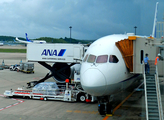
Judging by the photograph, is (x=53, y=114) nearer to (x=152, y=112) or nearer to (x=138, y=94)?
(x=152, y=112)

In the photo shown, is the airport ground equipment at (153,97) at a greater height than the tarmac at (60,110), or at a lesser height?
greater

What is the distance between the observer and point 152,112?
12289 millimetres

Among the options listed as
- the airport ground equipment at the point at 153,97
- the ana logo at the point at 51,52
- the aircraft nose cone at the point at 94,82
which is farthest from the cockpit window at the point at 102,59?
the ana logo at the point at 51,52

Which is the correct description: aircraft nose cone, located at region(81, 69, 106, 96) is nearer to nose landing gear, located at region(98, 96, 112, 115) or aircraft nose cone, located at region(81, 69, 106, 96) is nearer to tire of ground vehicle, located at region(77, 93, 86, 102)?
nose landing gear, located at region(98, 96, 112, 115)

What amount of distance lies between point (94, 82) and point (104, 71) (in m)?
0.92

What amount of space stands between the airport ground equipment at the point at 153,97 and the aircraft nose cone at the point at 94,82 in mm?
2427

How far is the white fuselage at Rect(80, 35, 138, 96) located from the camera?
12758 mm

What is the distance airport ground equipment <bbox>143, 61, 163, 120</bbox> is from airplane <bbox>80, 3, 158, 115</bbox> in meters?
1.49

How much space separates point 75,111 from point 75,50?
829cm

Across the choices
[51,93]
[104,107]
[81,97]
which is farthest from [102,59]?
[51,93]

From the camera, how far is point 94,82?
1257cm

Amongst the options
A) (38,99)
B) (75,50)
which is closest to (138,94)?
(75,50)

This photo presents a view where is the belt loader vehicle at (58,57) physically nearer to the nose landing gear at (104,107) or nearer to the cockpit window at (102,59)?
the nose landing gear at (104,107)

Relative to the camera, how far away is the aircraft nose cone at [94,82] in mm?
12609
